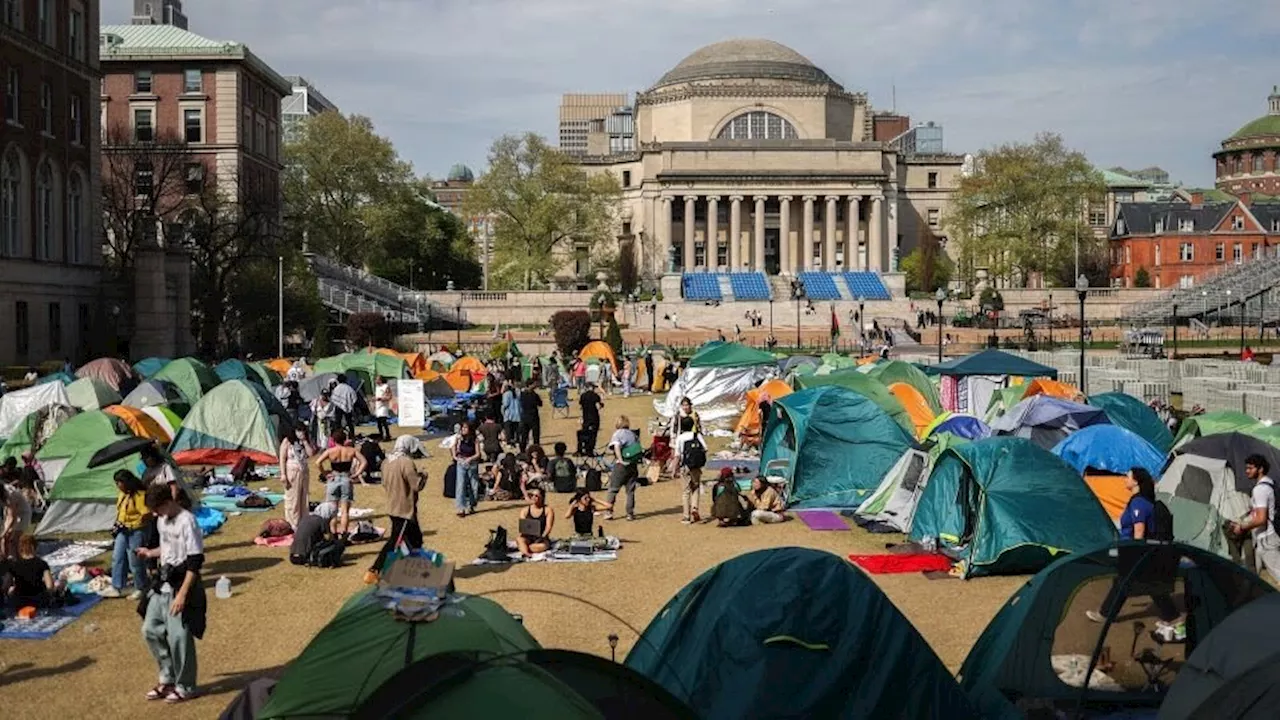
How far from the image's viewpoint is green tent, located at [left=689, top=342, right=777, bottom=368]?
1422 inches

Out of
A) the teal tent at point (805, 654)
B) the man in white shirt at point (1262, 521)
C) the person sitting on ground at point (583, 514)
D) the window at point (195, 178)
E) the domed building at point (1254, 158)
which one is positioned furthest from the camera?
the domed building at point (1254, 158)

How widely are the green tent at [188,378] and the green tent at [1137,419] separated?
2011cm

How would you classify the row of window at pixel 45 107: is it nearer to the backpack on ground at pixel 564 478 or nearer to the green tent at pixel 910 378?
the backpack on ground at pixel 564 478

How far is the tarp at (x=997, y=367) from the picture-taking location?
1152 inches

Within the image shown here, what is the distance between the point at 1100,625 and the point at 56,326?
137 ft

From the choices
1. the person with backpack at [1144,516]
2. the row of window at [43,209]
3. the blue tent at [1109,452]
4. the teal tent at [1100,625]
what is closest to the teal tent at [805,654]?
the teal tent at [1100,625]

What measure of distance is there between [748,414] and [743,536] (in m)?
12.5

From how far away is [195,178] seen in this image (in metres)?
64.0

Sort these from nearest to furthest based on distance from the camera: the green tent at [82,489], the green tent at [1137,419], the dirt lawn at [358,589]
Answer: the dirt lawn at [358,589], the green tent at [82,489], the green tent at [1137,419]

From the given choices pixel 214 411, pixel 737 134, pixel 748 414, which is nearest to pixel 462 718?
pixel 214 411

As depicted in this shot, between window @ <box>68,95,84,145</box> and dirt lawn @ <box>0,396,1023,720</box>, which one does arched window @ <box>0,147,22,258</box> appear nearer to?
window @ <box>68,95,84,145</box>

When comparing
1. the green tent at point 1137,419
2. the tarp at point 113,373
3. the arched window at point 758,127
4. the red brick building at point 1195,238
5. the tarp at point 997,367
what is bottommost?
the green tent at point 1137,419

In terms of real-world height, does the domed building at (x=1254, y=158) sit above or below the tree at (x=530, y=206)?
above

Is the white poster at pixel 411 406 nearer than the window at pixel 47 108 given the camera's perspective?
Yes
